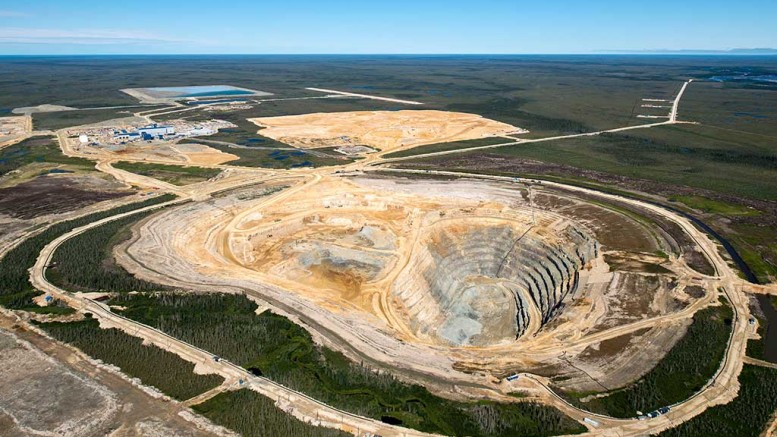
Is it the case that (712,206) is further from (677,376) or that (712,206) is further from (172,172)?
(172,172)

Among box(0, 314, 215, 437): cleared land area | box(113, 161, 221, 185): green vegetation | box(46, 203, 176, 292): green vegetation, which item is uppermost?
box(113, 161, 221, 185): green vegetation

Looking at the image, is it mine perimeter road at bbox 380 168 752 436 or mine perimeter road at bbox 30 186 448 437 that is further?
mine perimeter road at bbox 30 186 448 437

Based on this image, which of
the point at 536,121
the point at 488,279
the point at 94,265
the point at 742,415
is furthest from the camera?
the point at 536,121

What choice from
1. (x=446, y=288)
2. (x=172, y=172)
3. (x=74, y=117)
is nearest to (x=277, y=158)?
(x=172, y=172)

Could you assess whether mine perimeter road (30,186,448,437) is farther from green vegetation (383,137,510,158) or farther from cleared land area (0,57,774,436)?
green vegetation (383,137,510,158)

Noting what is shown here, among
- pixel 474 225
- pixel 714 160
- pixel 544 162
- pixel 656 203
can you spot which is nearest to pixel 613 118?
pixel 714 160

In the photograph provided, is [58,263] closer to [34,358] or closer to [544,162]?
[34,358]

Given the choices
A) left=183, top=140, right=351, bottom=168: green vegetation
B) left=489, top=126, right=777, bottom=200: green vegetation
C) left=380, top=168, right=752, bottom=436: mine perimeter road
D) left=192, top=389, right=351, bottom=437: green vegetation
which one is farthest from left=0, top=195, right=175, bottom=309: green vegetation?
left=489, top=126, right=777, bottom=200: green vegetation
